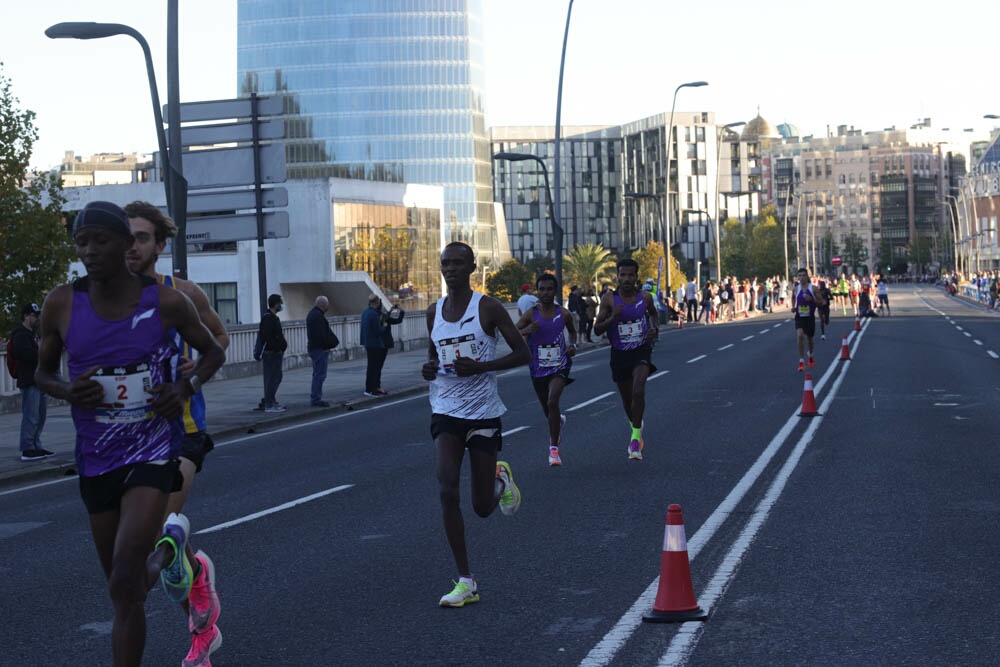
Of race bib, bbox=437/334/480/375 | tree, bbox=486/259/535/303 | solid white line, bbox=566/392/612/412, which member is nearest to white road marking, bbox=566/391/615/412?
solid white line, bbox=566/392/612/412

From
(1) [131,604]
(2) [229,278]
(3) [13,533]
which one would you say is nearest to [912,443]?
(3) [13,533]

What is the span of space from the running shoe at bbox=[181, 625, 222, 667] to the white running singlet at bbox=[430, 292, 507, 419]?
191cm

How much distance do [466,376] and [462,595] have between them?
1136mm

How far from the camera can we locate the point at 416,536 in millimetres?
9305

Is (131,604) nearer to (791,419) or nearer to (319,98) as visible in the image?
(791,419)

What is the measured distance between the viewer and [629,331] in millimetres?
13516

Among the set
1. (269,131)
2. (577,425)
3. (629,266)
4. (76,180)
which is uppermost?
(76,180)

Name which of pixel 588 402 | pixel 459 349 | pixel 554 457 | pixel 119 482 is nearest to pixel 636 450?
pixel 554 457

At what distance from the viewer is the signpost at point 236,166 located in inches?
813

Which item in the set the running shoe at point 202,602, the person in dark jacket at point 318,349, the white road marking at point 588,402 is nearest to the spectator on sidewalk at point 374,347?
the person in dark jacket at point 318,349

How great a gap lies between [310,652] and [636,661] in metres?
1.45

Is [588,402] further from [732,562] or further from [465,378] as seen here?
[465,378]

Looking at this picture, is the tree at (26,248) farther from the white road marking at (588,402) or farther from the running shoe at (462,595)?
the running shoe at (462,595)

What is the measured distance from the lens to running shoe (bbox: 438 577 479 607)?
698 centimetres
